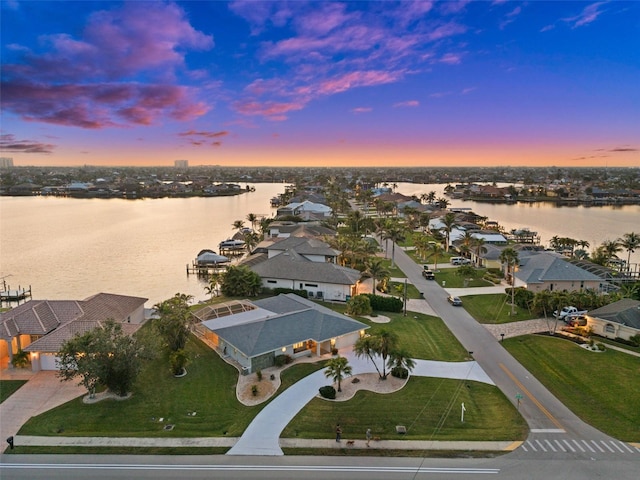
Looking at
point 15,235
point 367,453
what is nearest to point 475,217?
point 367,453

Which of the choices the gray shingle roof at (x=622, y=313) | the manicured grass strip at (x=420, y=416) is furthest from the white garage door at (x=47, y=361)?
the gray shingle roof at (x=622, y=313)

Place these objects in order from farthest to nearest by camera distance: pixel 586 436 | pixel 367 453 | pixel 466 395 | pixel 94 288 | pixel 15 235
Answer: pixel 15 235, pixel 94 288, pixel 466 395, pixel 586 436, pixel 367 453

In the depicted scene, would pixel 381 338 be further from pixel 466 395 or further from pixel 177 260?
pixel 177 260

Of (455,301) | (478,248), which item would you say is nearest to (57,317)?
(455,301)

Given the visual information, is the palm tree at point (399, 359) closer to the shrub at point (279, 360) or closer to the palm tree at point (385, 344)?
the palm tree at point (385, 344)

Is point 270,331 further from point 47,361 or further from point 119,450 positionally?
point 47,361

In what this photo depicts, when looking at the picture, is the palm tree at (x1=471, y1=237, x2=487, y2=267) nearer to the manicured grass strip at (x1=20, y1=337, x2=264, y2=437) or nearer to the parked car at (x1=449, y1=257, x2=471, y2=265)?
the parked car at (x1=449, y1=257, x2=471, y2=265)

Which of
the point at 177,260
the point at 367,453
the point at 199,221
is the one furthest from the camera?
the point at 199,221
